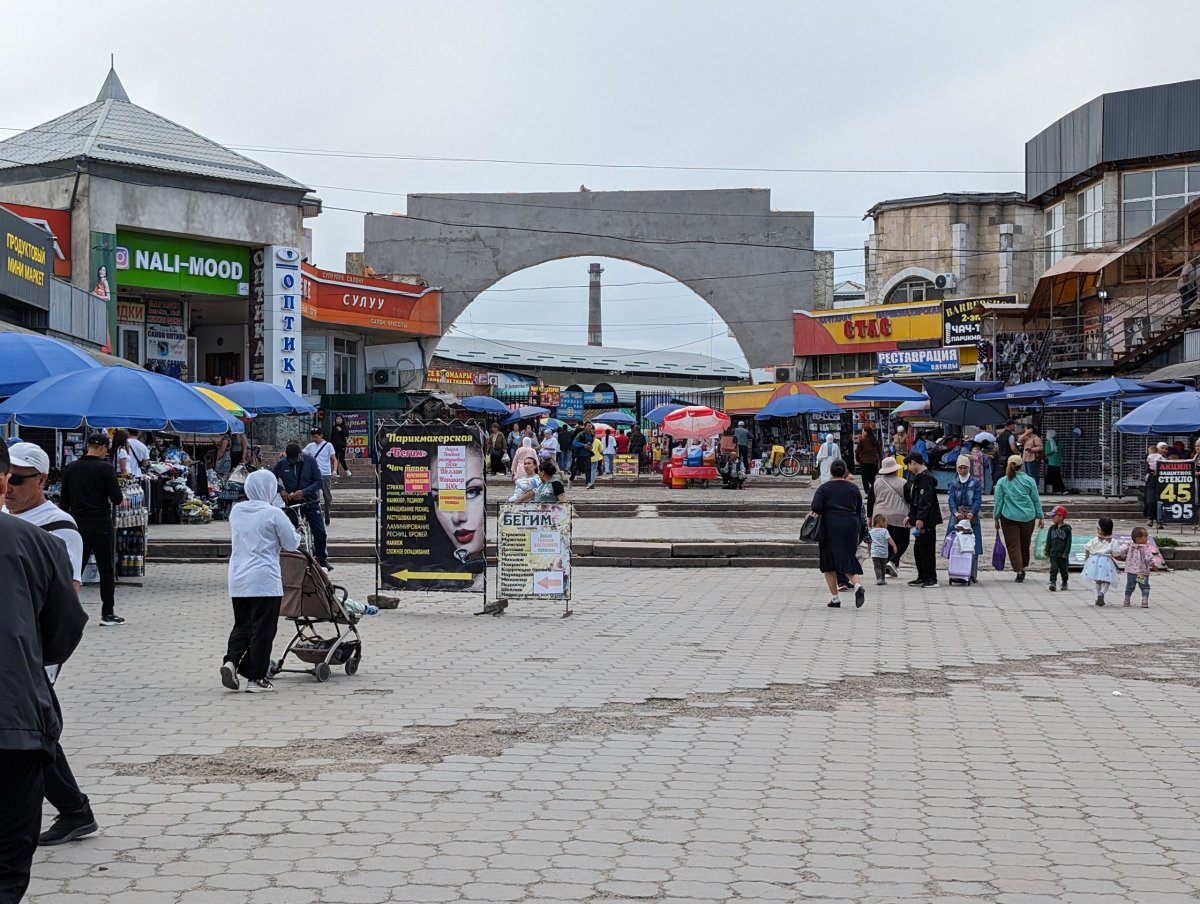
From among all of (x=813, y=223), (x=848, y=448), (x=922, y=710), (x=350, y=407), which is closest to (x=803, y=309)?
(x=813, y=223)

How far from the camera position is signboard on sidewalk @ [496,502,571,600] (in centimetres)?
1421

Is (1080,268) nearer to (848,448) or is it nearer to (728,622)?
(848,448)

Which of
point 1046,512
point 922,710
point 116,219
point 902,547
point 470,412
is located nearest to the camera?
point 922,710

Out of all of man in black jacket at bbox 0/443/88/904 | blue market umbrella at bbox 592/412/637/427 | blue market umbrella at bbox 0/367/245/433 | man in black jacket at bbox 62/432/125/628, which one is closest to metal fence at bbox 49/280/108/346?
blue market umbrella at bbox 0/367/245/433

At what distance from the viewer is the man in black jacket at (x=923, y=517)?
56.8 feet

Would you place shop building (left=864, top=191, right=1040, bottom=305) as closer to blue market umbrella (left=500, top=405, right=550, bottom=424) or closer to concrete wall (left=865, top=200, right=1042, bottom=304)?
concrete wall (left=865, top=200, right=1042, bottom=304)

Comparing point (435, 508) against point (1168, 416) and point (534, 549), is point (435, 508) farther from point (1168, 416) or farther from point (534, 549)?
point (1168, 416)

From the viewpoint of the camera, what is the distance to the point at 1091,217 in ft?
143

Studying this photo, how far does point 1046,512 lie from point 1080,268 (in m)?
14.2

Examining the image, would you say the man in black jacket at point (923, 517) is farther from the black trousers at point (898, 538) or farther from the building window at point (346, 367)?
the building window at point (346, 367)

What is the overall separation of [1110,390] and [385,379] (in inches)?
1024

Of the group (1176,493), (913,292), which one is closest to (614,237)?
(913,292)

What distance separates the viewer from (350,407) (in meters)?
43.3

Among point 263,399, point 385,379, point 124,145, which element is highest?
point 124,145
